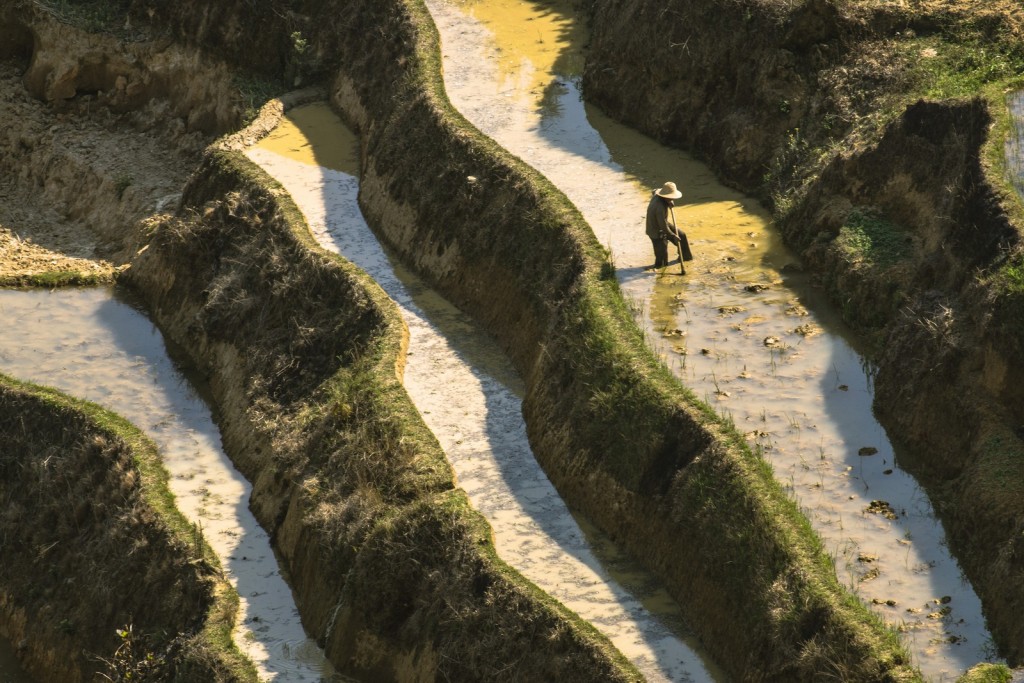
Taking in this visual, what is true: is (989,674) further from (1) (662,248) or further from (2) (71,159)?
(2) (71,159)

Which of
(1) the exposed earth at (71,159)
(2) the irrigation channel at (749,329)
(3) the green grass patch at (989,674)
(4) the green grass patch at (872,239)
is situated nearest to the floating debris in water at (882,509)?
(2) the irrigation channel at (749,329)

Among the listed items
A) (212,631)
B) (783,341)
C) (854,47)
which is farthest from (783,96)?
(212,631)

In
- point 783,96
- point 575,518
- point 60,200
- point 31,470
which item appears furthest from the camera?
point 60,200

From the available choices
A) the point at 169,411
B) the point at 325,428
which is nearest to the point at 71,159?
the point at 169,411

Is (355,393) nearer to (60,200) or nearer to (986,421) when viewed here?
(986,421)

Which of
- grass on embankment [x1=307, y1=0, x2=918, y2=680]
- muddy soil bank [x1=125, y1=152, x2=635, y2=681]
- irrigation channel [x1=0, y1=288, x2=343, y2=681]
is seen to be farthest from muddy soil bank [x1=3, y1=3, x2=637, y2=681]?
grass on embankment [x1=307, y1=0, x2=918, y2=680]

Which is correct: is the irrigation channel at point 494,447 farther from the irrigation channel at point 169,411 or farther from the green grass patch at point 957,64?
the green grass patch at point 957,64
